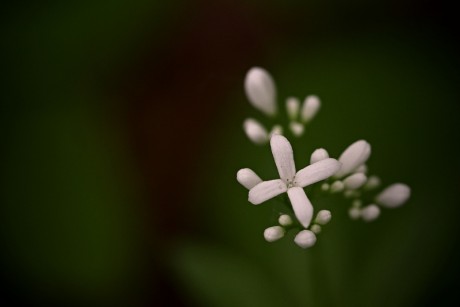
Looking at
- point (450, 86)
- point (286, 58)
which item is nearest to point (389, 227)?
point (450, 86)

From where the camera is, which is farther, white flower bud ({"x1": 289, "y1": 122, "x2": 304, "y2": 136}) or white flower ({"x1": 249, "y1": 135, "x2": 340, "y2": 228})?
white flower bud ({"x1": 289, "y1": 122, "x2": 304, "y2": 136})

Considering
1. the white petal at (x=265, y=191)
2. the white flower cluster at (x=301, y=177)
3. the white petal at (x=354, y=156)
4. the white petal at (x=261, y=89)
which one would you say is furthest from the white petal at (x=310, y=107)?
the white petal at (x=265, y=191)

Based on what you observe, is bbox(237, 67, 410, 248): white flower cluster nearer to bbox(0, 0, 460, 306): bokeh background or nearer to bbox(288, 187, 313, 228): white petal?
bbox(288, 187, 313, 228): white petal

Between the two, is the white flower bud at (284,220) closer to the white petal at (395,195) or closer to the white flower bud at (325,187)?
the white flower bud at (325,187)

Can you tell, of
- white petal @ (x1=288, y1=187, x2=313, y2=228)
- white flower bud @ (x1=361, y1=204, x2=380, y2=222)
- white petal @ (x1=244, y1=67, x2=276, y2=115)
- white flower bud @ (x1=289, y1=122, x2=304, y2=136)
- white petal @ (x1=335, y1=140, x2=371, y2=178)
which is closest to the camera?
white petal @ (x1=288, y1=187, x2=313, y2=228)

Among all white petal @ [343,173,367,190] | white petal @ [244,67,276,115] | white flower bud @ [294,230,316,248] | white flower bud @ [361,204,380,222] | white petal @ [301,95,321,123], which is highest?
white petal @ [244,67,276,115]

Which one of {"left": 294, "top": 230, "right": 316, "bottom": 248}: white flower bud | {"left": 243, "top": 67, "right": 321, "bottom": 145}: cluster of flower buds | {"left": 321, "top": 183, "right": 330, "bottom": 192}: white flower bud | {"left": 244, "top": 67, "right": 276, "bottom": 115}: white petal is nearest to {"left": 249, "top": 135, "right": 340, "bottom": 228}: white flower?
{"left": 294, "top": 230, "right": 316, "bottom": 248}: white flower bud
